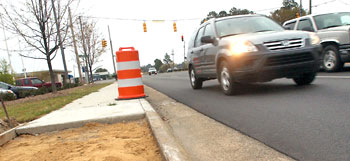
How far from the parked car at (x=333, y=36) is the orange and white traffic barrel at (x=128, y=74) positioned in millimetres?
4898

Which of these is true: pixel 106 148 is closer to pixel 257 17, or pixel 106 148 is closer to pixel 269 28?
pixel 269 28

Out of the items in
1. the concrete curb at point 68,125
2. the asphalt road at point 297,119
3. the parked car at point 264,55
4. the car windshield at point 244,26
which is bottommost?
the asphalt road at point 297,119

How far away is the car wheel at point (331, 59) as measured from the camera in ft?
28.7

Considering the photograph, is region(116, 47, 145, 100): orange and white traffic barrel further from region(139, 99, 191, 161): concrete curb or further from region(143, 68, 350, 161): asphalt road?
region(139, 99, 191, 161): concrete curb

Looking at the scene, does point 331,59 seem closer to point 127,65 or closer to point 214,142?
point 127,65

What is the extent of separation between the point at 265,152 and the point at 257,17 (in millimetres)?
5012

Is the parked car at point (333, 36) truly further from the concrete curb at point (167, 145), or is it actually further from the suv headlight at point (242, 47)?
the concrete curb at point (167, 145)

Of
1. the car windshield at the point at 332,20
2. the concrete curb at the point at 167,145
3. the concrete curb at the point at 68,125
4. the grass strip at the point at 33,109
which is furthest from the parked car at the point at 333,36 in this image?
the grass strip at the point at 33,109

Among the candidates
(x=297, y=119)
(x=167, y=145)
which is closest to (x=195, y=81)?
(x=297, y=119)

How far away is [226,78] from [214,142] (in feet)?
10.8

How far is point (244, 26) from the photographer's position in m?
6.41

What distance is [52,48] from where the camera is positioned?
12.3m

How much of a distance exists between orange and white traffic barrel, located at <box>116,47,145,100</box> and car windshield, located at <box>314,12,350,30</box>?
6.73 meters

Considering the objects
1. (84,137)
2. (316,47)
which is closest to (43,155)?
(84,137)
